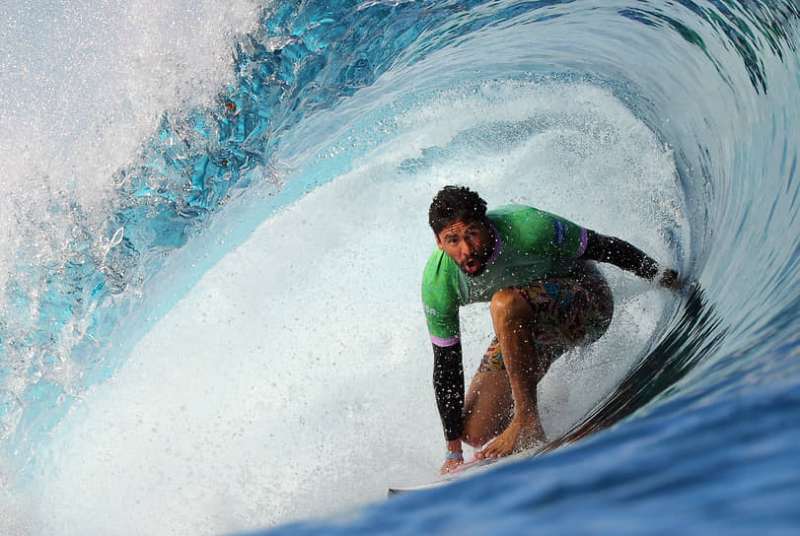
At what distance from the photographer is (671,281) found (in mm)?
3045

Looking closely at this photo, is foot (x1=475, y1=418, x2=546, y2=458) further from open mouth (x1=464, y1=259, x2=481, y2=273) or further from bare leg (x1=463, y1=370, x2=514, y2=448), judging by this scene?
open mouth (x1=464, y1=259, x2=481, y2=273)

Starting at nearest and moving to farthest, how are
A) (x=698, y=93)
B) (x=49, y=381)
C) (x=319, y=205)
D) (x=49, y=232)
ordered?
(x=698, y=93)
(x=49, y=232)
(x=49, y=381)
(x=319, y=205)

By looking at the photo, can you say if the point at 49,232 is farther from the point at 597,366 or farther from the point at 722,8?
the point at 722,8

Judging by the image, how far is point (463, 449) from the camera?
2865mm

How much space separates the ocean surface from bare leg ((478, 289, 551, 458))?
5.7 inches

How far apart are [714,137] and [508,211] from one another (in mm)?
1779

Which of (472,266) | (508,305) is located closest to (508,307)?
(508,305)

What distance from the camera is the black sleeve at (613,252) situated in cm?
260

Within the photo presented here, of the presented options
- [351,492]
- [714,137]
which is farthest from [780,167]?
[351,492]

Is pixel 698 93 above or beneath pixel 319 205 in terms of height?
above

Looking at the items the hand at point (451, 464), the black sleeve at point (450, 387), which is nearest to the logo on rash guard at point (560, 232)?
the black sleeve at point (450, 387)

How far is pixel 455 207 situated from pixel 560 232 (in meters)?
0.45

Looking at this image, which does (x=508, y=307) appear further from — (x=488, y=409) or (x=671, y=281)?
(x=671, y=281)

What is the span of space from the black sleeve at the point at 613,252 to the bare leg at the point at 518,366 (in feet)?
1.40
